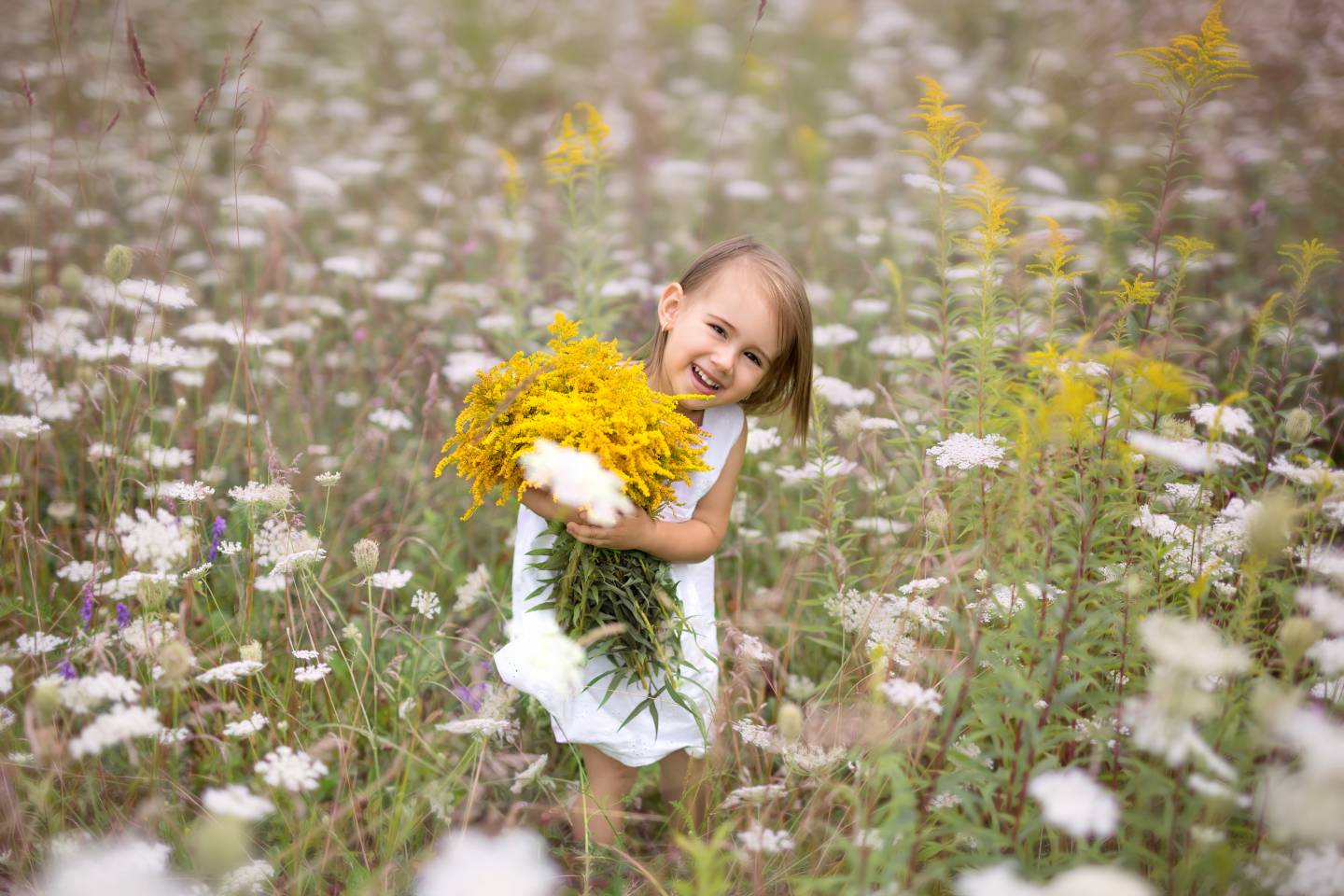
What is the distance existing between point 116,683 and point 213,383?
93.7 inches

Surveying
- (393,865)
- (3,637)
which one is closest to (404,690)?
(393,865)

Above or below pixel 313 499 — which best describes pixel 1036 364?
above

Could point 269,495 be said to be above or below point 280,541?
above

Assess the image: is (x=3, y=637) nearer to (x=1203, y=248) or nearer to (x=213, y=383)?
(x=213, y=383)

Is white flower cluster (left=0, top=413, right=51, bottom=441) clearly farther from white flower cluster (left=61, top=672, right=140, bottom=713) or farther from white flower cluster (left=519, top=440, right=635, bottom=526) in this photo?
white flower cluster (left=519, top=440, right=635, bottom=526)

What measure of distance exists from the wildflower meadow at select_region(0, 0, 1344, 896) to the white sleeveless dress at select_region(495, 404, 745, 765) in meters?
0.14

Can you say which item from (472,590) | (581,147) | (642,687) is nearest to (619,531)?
(642,687)

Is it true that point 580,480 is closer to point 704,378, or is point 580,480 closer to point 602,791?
point 704,378

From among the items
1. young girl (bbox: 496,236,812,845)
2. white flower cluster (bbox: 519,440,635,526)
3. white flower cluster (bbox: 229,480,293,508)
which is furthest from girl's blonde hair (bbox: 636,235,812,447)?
white flower cluster (bbox: 229,480,293,508)

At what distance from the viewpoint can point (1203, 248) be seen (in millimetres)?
2266

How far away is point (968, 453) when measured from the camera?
2051 mm

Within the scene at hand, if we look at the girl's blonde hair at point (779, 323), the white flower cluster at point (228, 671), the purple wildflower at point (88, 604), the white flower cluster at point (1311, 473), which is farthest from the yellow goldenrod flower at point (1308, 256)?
the purple wildflower at point (88, 604)

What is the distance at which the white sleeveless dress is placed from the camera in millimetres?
2156

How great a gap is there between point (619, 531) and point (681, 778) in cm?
87
